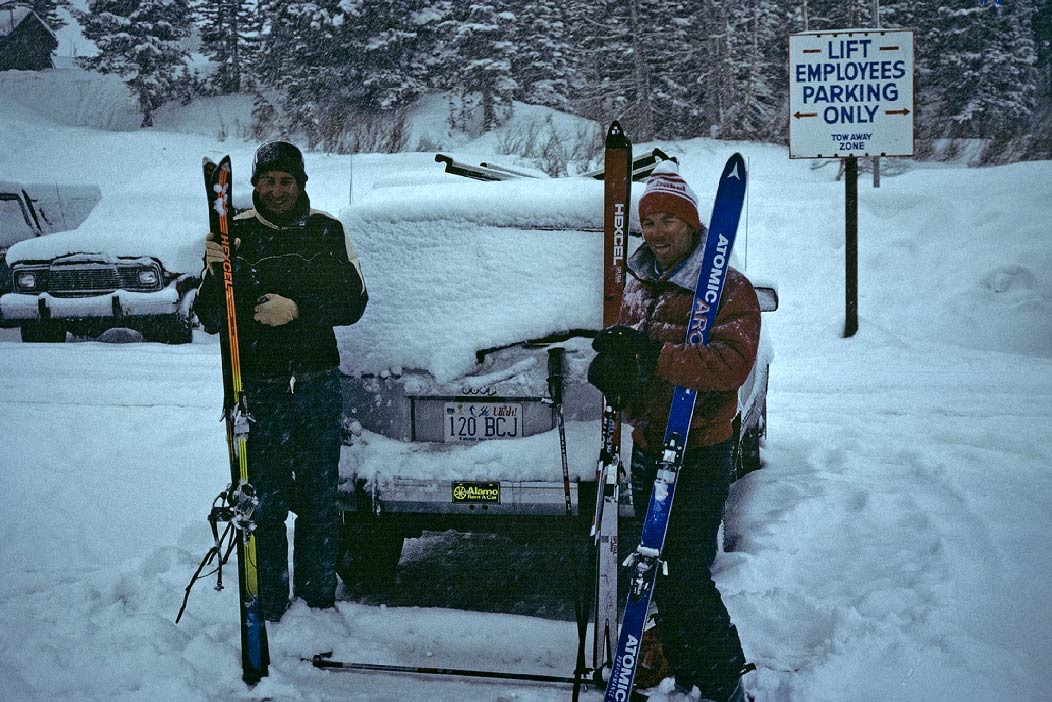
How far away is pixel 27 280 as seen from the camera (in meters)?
10.2

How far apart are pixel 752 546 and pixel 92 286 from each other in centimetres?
911

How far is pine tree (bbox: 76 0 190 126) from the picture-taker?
31359 millimetres

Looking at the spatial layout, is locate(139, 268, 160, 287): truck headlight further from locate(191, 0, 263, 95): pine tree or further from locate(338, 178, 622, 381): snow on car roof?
locate(191, 0, 263, 95): pine tree

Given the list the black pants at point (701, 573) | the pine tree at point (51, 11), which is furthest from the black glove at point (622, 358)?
the pine tree at point (51, 11)

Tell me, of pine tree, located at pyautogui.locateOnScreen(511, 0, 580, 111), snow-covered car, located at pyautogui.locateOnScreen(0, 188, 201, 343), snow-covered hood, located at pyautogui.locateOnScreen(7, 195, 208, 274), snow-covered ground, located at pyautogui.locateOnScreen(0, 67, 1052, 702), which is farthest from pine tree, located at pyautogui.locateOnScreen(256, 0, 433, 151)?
snow-covered ground, located at pyautogui.locateOnScreen(0, 67, 1052, 702)

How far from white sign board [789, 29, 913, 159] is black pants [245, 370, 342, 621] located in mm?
8592

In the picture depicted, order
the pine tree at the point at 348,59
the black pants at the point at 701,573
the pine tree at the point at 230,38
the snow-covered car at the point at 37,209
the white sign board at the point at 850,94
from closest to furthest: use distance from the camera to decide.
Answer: the black pants at the point at 701,573 → the white sign board at the point at 850,94 → the snow-covered car at the point at 37,209 → the pine tree at the point at 348,59 → the pine tree at the point at 230,38

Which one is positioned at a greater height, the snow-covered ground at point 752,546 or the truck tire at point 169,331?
the truck tire at point 169,331

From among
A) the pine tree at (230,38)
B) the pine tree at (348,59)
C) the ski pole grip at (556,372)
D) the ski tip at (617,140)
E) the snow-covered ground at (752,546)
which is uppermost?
the pine tree at (230,38)

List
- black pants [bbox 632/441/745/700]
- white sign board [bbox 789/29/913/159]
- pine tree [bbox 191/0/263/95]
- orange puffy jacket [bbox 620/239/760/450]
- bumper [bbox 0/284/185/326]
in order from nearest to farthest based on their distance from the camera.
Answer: orange puffy jacket [bbox 620/239/760/450] < black pants [bbox 632/441/745/700] < bumper [bbox 0/284/185/326] < white sign board [bbox 789/29/913/159] < pine tree [bbox 191/0/263/95]

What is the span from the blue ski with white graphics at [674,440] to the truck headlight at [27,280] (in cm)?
997

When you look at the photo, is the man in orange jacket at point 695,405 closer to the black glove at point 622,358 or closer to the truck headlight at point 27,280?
the black glove at point 622,358

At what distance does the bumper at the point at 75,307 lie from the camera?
33.3ft

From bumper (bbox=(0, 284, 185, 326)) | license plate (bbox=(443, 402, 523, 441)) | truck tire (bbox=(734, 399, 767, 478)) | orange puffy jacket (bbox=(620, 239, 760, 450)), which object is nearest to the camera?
orange puffy jacket (bbox=(620, 239, 760, 450))
